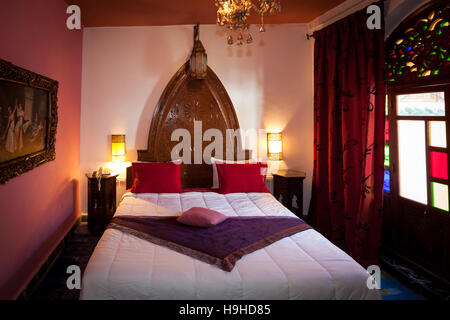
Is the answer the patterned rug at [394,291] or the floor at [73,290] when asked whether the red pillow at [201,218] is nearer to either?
the floor at [73,290]

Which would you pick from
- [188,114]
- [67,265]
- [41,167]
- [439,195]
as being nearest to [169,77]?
[188,114]

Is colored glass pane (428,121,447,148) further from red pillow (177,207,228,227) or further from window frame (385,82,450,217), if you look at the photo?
red pillow (177,207,228,227)

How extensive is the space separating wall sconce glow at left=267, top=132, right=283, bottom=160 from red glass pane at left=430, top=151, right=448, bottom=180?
1753 mm

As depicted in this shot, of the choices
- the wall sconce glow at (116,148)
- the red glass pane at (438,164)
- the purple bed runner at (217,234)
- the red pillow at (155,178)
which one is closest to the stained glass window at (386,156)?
the red glass pane at (438,164)

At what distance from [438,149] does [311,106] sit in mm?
1837

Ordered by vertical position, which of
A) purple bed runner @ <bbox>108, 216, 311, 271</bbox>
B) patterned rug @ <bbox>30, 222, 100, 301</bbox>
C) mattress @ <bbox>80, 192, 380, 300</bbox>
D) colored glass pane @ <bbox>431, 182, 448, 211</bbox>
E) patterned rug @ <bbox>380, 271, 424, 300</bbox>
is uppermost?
colored glass pane @ <bbox>431, 182, 448, 211</bbox>

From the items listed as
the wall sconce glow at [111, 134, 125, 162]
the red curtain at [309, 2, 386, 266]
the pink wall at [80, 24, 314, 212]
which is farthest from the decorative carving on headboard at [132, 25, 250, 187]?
the red curtain at [309, 2, 386, 266]

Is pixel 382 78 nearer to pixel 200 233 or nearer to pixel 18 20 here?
pixel 200 233

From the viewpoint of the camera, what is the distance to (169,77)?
4.21 m

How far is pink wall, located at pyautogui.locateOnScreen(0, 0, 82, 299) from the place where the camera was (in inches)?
92.7

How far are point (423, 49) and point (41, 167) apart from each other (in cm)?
367

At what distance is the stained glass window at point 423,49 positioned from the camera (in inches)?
103

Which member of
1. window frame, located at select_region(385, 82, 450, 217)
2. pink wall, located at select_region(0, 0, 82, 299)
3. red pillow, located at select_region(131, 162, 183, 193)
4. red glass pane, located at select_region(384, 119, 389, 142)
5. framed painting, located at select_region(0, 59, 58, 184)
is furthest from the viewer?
red pillow, located at select_region(131, 162, 183, 193)
